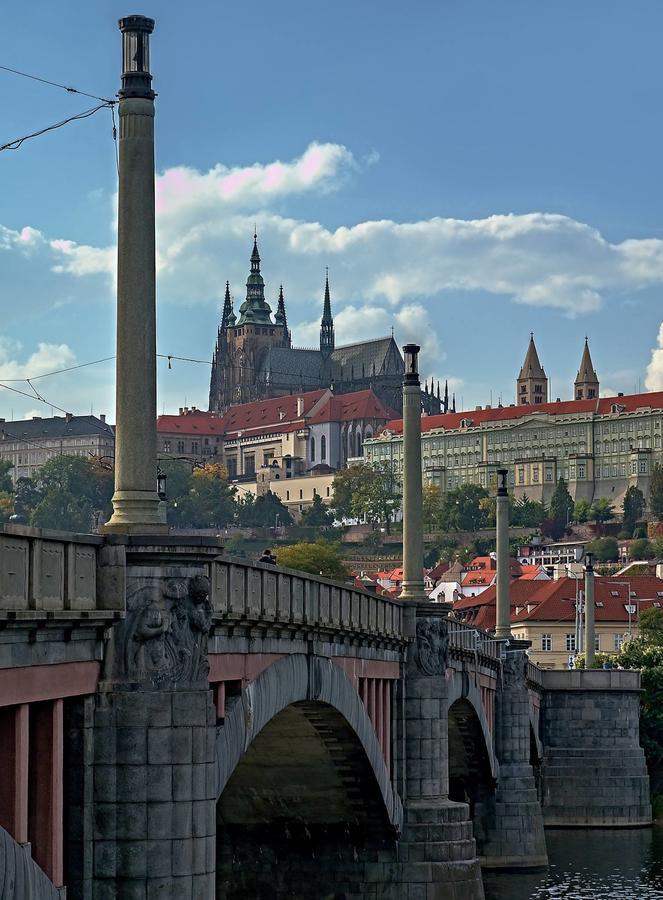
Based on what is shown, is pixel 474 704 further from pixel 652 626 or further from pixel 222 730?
pixel 652 626

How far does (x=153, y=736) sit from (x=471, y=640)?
110 ft

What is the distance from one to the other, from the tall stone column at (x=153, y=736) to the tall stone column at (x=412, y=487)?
21593 mm

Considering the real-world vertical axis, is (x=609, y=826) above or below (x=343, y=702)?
below

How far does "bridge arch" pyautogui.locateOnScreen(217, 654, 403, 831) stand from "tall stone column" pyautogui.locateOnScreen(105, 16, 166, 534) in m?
3.89

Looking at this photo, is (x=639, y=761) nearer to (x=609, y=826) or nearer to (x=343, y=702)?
(x=609, y=826)

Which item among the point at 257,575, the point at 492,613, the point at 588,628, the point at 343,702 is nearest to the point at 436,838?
the point at 343,702

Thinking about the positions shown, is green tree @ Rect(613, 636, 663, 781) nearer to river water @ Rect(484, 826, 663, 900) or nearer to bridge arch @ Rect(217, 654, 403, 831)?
river water @ Rect(484, 826, 663, 900)

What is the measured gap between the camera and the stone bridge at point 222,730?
1795 centimetres

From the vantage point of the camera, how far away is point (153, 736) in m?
19.7

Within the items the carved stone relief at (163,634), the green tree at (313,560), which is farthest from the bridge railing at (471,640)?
the green tree at (313,560)

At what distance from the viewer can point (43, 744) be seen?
1809cm

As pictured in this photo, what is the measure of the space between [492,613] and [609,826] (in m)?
67.3

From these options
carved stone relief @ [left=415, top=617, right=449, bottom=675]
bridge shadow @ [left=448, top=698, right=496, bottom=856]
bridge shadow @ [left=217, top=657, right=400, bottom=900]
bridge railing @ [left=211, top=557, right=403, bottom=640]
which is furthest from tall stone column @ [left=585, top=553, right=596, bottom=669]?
bridge shadow @ [left=217, top=657, right=400, bottom=900]

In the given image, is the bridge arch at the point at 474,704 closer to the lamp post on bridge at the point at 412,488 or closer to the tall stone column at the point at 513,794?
the tall stone column at the point at 513,794
